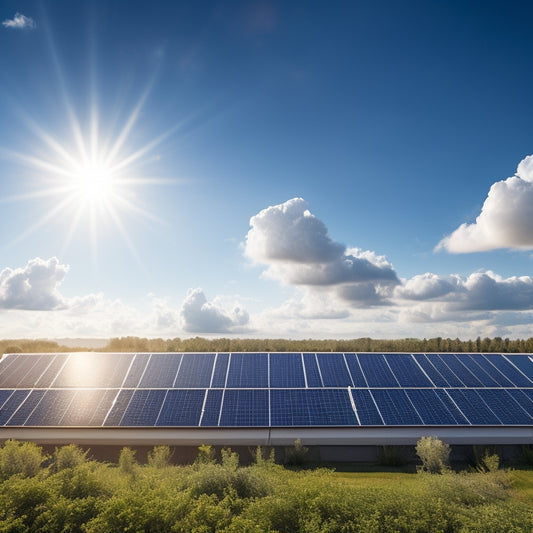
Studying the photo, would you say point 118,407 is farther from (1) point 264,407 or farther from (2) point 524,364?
(2) point 524,364

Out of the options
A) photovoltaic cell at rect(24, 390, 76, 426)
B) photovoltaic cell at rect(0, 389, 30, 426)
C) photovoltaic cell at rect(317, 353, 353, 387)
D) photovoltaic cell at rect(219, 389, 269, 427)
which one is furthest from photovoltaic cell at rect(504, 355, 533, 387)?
photovoltaic cell at rect(0, 389, 30, 426)

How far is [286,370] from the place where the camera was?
2766cm

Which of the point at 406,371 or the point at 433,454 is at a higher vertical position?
the point at 406,371

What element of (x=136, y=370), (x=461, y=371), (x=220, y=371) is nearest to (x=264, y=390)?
(x=220, y=371)

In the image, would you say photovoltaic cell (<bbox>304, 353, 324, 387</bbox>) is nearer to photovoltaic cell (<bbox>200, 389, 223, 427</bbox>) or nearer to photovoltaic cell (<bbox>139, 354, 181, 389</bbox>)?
photovoltaic cell (<bbox>200, 389, 223, 427</bbox>)

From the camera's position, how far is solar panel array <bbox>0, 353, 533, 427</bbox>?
23.4 m

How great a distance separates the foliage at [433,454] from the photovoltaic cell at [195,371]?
12.5 meters

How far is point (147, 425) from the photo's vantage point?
22875 mm

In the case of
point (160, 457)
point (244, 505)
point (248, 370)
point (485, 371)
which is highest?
point (248, 370)

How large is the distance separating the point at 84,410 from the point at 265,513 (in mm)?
17241

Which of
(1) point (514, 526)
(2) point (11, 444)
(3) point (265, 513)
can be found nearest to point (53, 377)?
(2) point (11, 444)

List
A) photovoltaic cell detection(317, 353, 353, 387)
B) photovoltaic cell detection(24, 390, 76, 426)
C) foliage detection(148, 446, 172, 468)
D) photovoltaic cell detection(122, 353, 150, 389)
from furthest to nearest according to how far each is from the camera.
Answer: photovoltaic cell detection(122, 353, 150, 389), photovoltaic cell detection(317, 353, 353, 387), photovoltaic cell detection(24, 390, 76, 426), foliage detection(148, 446, 172, 468)

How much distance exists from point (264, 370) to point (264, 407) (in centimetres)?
386

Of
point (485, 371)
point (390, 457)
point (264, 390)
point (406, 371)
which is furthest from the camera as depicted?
point (485, 371)
